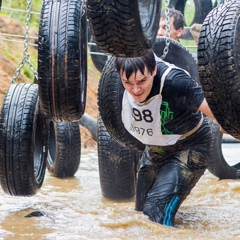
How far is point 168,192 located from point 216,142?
2909mm

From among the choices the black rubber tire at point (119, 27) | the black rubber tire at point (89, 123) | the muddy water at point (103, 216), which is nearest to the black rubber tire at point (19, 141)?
the muddy water at point (103, 216)

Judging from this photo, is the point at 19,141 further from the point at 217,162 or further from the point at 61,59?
the point at 217,162

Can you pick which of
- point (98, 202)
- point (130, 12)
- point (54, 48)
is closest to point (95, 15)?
point (130, 12)

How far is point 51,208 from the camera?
5832 mm

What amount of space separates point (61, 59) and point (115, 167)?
6.06 feet

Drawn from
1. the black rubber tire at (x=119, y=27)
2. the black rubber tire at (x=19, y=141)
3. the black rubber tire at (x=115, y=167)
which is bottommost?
the black rubber tire at (x=115, y=167)

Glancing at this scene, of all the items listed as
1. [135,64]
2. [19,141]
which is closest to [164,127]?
[135,64]

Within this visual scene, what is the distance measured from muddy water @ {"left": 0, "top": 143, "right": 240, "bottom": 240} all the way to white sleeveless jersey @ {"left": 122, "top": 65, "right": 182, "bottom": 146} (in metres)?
0.59

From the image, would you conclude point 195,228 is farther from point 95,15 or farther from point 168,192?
point 95,15

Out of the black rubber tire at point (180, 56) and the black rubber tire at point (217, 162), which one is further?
the black rubber tire at point (217, 162)

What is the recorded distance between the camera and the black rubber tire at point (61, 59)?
500 centimetres

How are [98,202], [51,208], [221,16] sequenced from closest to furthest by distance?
[221,16]
[51,208]
[98,202]

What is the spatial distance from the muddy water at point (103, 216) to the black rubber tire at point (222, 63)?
1.02 metres

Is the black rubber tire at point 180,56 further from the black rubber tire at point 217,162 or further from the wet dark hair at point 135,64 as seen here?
the wet dark hair at point 135,64
